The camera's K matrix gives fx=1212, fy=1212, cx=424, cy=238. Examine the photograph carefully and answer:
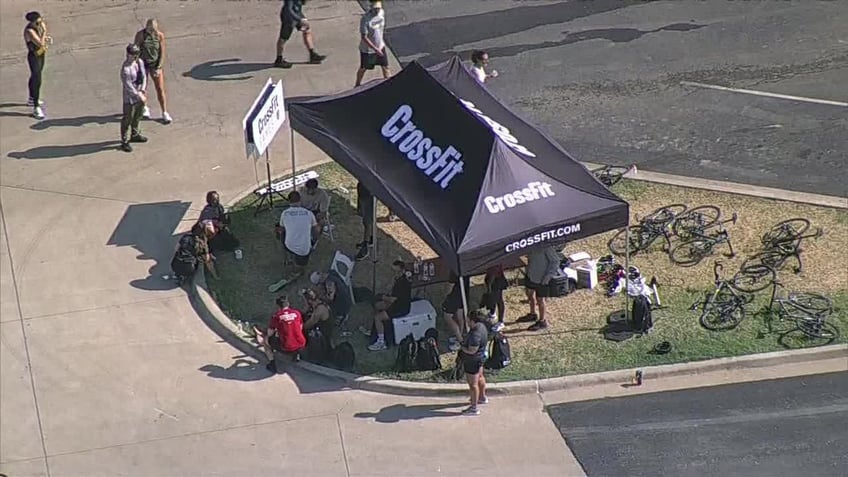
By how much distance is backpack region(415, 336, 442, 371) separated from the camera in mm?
14305

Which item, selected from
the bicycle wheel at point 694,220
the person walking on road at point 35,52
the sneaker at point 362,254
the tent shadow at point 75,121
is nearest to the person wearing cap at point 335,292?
the sneaker at point 362,254

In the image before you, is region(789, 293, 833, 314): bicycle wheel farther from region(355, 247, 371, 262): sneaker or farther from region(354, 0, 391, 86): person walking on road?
region(354, 0, 391, 86): person walking on road

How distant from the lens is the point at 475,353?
13.2 m

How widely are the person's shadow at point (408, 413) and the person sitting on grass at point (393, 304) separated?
3.75ft

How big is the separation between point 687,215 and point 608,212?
10.3ft

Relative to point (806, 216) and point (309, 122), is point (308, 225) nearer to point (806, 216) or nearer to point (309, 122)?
point (309, 122)

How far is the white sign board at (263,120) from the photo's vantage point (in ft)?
54.4

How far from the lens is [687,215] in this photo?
16.9 meters

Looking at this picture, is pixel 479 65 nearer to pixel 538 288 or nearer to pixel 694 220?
pixel 694 220

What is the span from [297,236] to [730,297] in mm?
5630

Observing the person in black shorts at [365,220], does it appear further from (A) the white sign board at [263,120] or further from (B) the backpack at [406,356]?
(B) the backpack at [406,356]

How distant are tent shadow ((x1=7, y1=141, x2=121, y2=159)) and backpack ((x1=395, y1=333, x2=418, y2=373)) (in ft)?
23.4

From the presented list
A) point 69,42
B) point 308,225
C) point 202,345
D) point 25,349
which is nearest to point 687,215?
point 308,225

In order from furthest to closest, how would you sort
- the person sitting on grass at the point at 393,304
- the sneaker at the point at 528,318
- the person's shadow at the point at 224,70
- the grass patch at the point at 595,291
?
the person's shadow at the point at 224,70
the sneaker at the point at 528,318
the person sitting on grass at the point at 393,304
the grass patch at the point at 595,291
